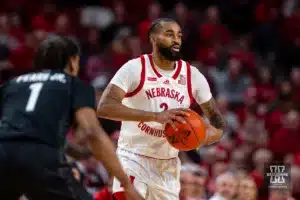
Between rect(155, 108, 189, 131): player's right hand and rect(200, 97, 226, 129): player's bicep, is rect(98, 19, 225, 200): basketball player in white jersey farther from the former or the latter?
rect(155, 108, 189, 131): player's right hand

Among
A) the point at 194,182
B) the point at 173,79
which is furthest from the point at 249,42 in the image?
the point at 173,79

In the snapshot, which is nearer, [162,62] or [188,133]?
[188,133]

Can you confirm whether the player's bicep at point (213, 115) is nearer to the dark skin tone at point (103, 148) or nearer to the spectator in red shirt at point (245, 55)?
the dark skin tone at point (103, 148)

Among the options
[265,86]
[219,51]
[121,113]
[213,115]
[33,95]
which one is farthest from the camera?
[219,51]

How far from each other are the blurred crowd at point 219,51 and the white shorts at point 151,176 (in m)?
3.48

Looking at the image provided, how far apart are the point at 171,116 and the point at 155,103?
0.48 m

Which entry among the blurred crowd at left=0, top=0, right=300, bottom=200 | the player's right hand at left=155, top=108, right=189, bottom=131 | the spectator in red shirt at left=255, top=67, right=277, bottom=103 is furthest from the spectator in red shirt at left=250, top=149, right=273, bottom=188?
the player's right hand at left=155, top=108, right=189, bottom=131

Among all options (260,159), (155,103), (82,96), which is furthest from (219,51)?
(82,96)

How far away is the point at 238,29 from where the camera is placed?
56.0 ft

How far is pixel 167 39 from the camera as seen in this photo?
25.5ft

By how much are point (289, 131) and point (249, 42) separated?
3.92 metres

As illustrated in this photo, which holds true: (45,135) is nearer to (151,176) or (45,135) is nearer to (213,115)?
(151,176)

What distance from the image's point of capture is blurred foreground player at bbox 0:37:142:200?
564cm

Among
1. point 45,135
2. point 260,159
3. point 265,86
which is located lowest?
point 45,135
